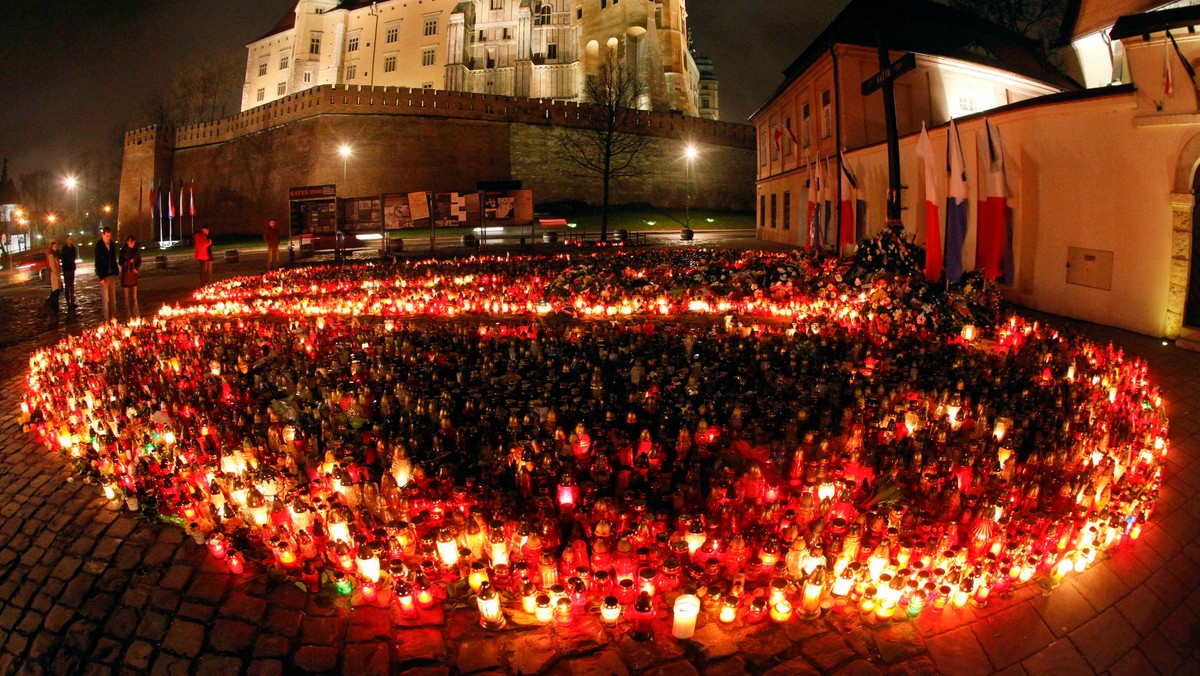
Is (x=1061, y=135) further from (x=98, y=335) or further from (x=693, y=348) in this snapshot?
(x=98, y=335)

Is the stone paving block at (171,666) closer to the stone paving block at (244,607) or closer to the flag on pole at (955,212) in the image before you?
the stone paving block at (244,607)

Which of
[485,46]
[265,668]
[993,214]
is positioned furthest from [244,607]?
[485,46]

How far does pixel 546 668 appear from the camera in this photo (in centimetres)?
353

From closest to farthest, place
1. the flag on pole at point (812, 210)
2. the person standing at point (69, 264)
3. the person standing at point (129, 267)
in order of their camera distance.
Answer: the person standing at point (129, 267) → the person standing at point (69, 264) → the flag on pole at point (812, 210)

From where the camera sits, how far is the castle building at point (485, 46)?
189 ft

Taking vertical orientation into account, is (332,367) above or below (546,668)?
above

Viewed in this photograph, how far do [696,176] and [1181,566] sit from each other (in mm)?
49510

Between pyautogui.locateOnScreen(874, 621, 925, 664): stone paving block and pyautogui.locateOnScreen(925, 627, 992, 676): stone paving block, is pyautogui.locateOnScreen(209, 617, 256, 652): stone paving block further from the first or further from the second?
pyautogui.locateOnScreen(925, 627, 992, 676): stone paving block

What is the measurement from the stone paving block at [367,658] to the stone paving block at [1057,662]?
3.55 metres

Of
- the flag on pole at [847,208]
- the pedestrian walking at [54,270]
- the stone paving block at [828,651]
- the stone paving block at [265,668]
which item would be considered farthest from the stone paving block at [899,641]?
the pedestrian walking at [54,270]

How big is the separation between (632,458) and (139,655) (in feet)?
11.4

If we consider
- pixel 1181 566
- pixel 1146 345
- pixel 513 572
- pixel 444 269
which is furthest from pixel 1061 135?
pixel 444 269

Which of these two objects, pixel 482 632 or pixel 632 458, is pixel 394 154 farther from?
pixel 482 632

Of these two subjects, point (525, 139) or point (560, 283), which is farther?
point (525, 139)
